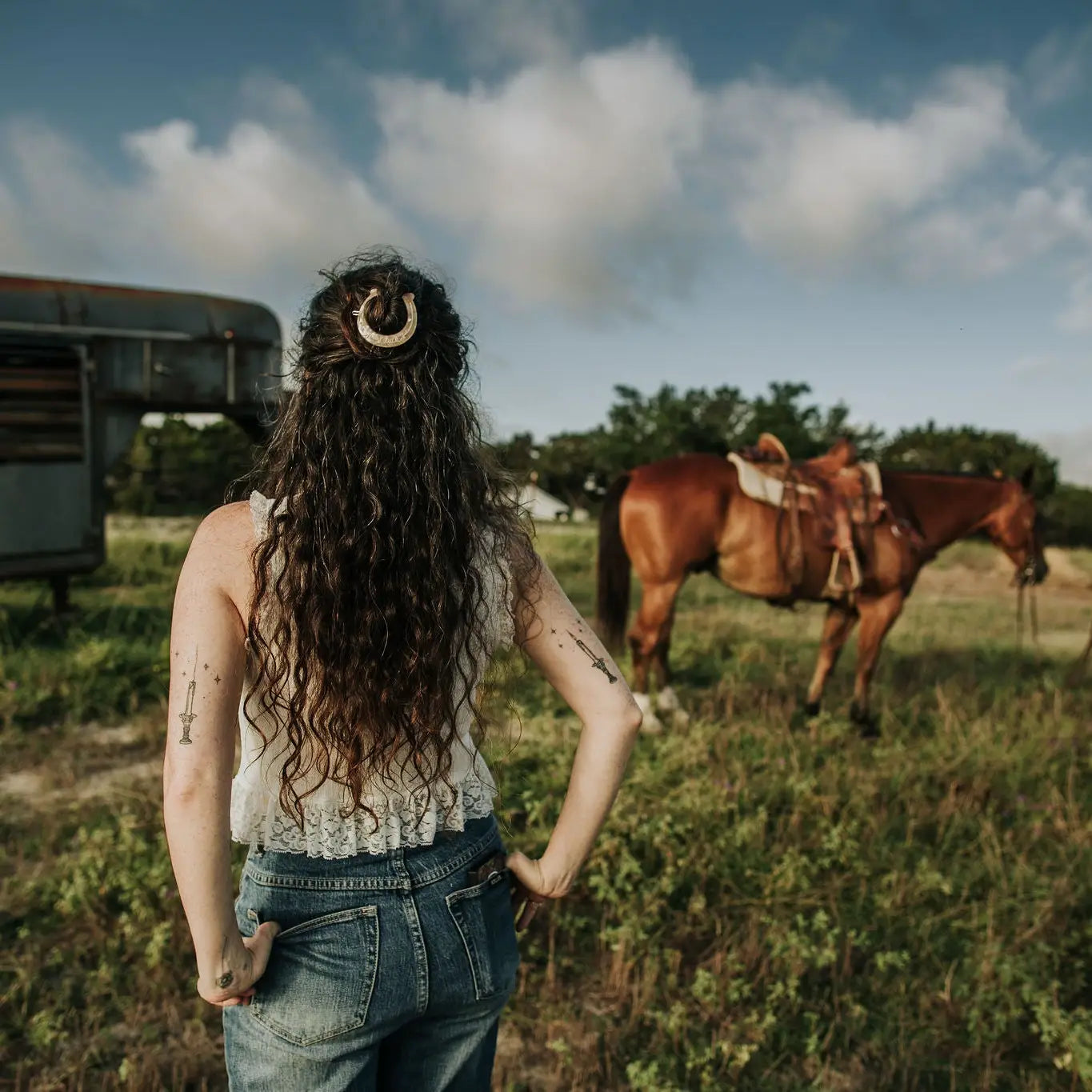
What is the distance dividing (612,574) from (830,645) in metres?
1.58

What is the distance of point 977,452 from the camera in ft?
76.8

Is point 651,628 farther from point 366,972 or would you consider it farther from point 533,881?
point 366,972

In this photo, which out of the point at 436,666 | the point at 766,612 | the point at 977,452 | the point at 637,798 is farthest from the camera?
the point at 977,452

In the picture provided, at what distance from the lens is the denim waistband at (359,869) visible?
49.1 inches

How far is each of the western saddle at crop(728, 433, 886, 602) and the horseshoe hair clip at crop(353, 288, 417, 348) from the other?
15.4 feet

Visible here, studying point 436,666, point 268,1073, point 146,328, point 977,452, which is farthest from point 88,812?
point 977,452

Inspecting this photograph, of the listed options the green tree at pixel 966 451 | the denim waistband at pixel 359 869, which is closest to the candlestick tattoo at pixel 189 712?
the denim waistband at pixel 359 869

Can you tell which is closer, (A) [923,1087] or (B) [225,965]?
(B) [225,965]

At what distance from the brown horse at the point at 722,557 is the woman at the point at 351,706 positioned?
167 inches

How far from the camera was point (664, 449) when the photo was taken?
19.1 metres

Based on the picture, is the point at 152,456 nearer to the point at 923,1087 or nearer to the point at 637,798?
the point at 637,798

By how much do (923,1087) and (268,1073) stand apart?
207cm

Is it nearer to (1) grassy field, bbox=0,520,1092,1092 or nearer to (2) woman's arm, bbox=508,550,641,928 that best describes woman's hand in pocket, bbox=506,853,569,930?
(2) woman's arm, bbox=508,550,641,928

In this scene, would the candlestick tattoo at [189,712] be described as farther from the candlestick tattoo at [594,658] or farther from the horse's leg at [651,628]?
the horse's leg at [651,628]
